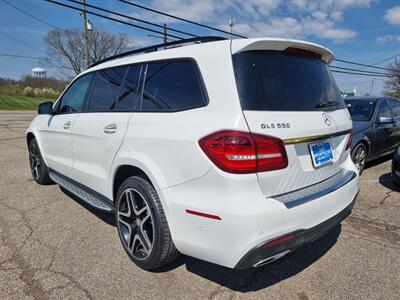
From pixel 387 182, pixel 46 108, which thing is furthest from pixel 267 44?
pixel 387 182

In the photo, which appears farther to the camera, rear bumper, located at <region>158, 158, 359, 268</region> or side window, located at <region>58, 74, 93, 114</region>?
side window, located at <region>58, 74, 93, 114</region>

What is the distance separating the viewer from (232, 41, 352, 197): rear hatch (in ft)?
6.70

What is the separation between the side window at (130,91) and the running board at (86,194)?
102cm

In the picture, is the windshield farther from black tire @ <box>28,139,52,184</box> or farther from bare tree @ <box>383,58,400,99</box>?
bare tree @ <box>383,58,400,99</box>

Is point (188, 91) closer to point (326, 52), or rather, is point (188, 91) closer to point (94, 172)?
point (326, 52)

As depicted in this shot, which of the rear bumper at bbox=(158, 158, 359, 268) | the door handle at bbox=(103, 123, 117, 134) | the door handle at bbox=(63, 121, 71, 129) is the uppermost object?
the door handle at bbox=(103, 123, 117, 134)

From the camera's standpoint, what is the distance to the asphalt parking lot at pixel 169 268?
2.41 metres

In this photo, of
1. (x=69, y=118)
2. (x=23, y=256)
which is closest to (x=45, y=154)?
(x=69, y=118)

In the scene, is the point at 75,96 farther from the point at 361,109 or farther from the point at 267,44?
the point at 361,109

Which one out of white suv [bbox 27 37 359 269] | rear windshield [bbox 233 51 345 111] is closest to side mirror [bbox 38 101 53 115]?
white suv [bbox 27 37 359 269]

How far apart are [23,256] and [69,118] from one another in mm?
1716

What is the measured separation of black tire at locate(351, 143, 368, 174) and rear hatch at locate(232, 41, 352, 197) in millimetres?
3184

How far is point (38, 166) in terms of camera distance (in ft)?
16.7

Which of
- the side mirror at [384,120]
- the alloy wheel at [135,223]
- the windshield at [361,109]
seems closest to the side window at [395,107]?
the side mirror at [384,120]
